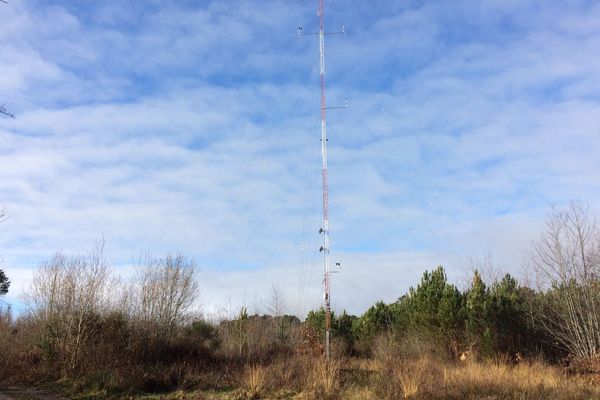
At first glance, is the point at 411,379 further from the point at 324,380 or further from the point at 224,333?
the point at 224,333

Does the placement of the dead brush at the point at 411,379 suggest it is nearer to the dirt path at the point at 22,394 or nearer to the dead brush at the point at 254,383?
the dead brush at the point at 254,383

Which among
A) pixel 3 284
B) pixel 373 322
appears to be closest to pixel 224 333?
pixel 373 322

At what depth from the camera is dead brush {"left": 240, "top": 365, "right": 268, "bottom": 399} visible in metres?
17.5

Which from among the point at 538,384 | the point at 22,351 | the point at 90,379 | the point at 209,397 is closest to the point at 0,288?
the point at 22,351

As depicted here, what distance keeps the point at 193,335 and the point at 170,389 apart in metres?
12.1

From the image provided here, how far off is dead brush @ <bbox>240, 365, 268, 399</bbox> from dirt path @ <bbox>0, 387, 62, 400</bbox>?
6244 millimetres

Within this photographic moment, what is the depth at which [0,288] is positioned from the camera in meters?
48.7

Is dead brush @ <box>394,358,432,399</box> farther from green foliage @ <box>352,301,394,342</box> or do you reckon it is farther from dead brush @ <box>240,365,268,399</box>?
green foliage @ <box>352,301,394,342</box>

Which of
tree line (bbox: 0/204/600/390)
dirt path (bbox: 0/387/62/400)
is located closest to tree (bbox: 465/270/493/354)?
tree line (bbox: 0/204/600/390)

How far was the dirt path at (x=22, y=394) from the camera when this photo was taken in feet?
54.3

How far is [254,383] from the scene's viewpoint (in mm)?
17906

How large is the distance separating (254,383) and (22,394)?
25.6 ft

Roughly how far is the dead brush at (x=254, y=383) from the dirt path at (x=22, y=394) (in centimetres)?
624

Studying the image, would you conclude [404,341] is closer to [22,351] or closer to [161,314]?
[161,314]
